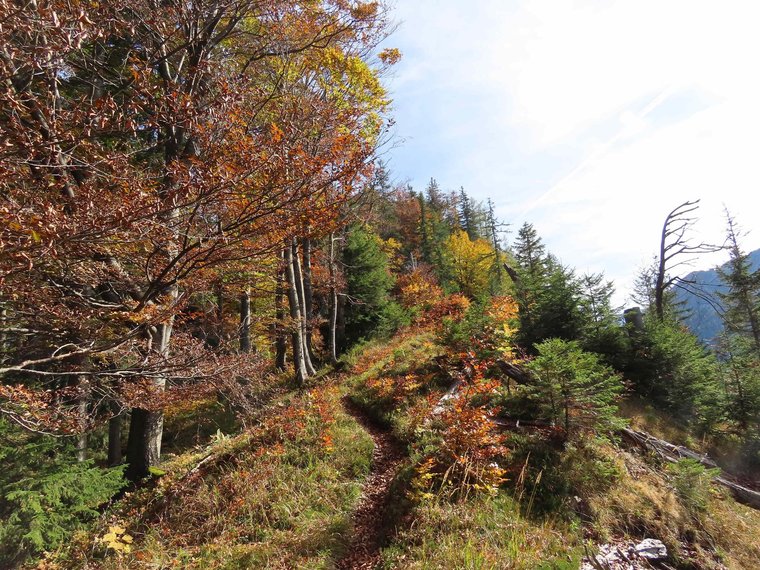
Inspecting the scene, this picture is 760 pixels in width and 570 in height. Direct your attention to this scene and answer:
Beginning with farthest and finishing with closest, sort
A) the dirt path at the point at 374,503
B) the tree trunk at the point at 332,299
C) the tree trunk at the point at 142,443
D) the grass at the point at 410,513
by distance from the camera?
the tree trunk at the point at 332,299, the tree trunk at the point at 142,443, the dirt path at the point at 374,503, the grass at the point at 410,513

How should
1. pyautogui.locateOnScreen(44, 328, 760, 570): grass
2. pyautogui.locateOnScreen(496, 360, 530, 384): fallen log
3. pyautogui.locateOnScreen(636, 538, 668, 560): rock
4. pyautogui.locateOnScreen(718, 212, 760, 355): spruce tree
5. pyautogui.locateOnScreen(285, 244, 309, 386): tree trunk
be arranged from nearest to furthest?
pyautogui.locateOnScreen(44, 328, 760, 570): grass
pyautogui.locateOnScreen(636, 538, 668, 560): rock
pyautogui.locateOnScreen(496, 360, 530, 384): fallen log
pyautogui.locateOnScreen(285, 244, 309, 386): tree trunk
pyautogui.locateOnScreen(718, 212, 760, 355): spruce tree

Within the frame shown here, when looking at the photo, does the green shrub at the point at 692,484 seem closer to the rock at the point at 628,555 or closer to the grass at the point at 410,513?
the grass at the point at 410,513

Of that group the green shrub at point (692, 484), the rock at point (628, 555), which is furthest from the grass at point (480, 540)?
the green shrub at point (692, 484)

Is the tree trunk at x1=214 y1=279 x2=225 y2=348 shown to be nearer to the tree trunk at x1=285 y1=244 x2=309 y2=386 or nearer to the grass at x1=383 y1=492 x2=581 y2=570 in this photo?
the tree trunk at x1=285 y1=244 x2=309 y2=386

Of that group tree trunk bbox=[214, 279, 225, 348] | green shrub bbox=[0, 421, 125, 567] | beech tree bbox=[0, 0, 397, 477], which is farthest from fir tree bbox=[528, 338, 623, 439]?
green shrub bbox=[0, 421, 125, 567]

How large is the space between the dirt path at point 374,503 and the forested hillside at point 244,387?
0.05 metres

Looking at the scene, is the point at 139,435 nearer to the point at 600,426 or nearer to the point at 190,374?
the point at 190,374

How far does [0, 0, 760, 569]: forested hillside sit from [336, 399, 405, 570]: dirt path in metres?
0.05

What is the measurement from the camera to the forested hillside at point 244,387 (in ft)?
11.1

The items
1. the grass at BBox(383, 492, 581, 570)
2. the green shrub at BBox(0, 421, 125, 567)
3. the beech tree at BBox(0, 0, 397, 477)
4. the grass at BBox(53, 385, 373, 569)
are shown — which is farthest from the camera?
the green shrub at BBox(0, 421, 125, 567)

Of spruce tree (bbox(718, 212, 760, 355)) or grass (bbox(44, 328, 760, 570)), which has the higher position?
spruce tree (bbox(718, 212, 760, 355))

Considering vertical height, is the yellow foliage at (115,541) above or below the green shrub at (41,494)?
below

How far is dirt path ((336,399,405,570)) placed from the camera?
4875 millimetres

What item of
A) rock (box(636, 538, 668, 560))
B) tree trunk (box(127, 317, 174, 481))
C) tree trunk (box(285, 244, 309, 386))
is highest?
tree trunk (box(285, 244, 309, 386))
